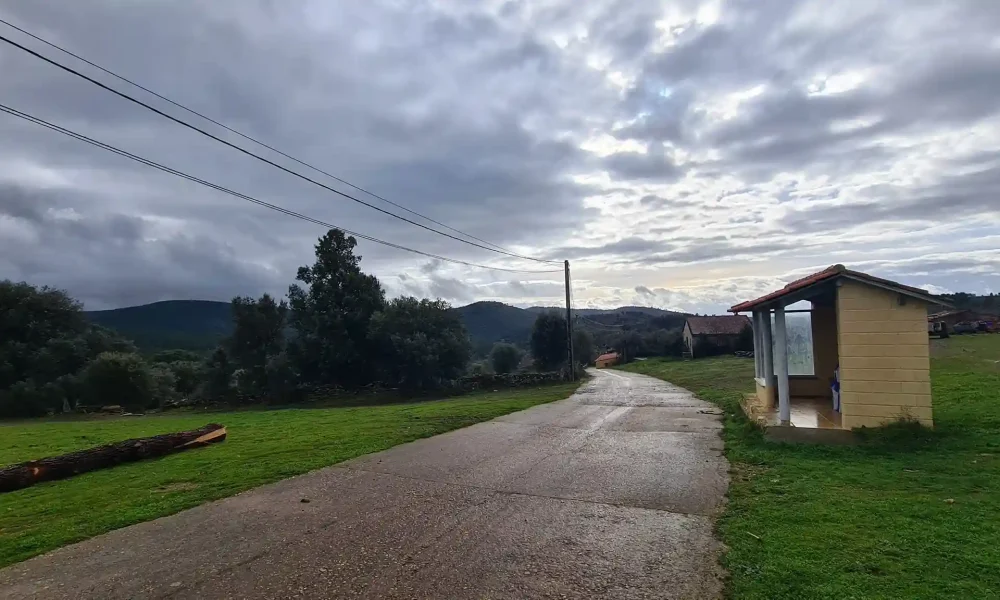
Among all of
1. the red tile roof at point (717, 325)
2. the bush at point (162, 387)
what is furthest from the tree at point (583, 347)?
the bush at point (162, 387)

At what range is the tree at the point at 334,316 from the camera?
37406 mm

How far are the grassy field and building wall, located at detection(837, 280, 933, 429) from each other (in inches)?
16.1

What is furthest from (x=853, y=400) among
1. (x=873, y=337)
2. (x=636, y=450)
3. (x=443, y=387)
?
(x=443, y=387)

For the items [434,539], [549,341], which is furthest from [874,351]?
[549,341]

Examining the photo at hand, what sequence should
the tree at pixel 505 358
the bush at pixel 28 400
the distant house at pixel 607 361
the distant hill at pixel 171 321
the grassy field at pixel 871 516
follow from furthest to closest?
the distant hill at pixel 171 321
the distant house at pixel 607 361
the tree at pixel 505 358
the bush at pixel 28 400
the grassy field at pixel 871 516

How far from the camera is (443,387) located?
33.1 meters

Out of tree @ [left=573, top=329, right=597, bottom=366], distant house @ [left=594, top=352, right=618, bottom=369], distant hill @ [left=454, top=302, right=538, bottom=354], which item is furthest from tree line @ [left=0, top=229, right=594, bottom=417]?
distant hill @ [left=454, top=302, right=538, bottom=354]

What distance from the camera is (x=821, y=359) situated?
13320mm

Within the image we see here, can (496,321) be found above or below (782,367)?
above

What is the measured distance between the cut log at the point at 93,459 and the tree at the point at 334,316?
26.2 meters

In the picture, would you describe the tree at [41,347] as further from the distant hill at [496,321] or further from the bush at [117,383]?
the distant hill at [496,321]

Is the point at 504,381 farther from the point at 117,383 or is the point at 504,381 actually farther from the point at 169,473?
the point at 169,473

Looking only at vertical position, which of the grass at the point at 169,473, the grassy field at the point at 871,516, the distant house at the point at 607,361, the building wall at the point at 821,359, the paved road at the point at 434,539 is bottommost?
the distant house at the point at 607,361

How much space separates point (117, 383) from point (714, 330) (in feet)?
156
